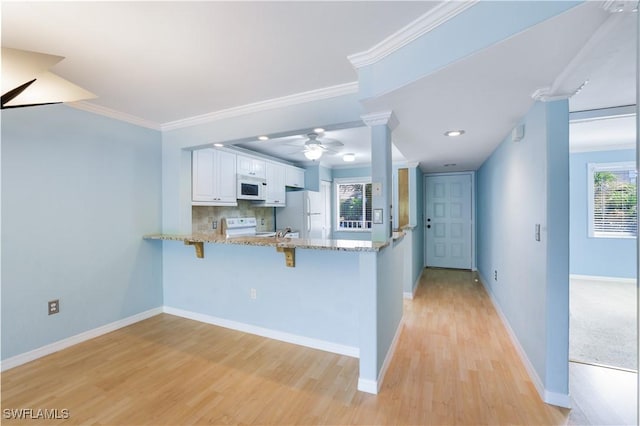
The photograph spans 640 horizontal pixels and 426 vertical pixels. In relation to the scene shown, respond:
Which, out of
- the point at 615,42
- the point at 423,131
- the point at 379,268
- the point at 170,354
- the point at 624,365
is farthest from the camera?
the point at 423,131

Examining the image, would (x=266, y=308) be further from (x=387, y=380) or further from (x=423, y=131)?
(x=423, y=131)

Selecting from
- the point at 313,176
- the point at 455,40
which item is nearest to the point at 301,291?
the point at 455,40

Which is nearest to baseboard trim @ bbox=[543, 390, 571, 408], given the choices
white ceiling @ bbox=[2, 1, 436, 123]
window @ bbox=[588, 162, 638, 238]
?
white ceiling @ bbox=[2, 1, 436, 123]

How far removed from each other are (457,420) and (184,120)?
3.84m

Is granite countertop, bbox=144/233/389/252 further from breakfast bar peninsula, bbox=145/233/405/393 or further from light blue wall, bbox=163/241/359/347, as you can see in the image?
light blue wall, bbox=163/241/359/347

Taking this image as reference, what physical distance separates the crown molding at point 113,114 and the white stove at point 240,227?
1705mm

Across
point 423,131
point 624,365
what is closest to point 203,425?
point 423,131

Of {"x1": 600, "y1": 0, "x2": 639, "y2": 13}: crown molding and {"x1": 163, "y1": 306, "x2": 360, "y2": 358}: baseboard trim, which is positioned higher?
{"x1": 600, "y1": 0, "x2": 639, "y2": 13}: crown molding

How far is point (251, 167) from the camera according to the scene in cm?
462

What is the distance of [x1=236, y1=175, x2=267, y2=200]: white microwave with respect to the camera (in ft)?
14.2

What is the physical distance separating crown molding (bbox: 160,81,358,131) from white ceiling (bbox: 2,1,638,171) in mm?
77

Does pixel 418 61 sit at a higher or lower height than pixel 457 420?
higher

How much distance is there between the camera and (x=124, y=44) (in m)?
1.87

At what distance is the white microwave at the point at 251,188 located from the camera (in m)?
4.33
